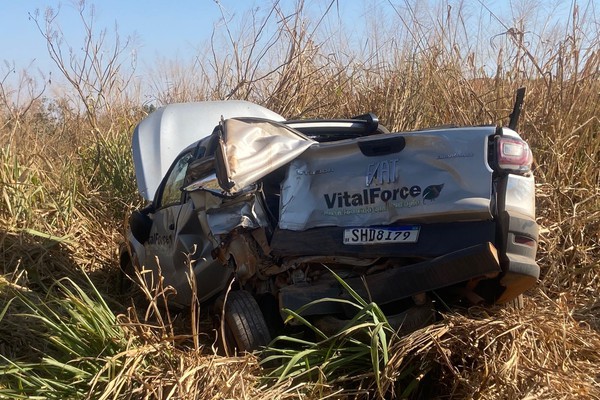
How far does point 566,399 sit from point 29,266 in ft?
15.8

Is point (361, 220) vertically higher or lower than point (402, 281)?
higher

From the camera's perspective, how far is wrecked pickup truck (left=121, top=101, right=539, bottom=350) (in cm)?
359

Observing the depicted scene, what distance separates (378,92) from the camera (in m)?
8.34

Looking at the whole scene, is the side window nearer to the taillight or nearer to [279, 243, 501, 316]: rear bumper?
[279, 243, 501, 316]: rear bumper

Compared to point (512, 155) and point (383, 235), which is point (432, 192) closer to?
point (383, 235)

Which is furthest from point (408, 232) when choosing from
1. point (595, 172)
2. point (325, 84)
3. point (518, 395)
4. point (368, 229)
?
point (325, 84)

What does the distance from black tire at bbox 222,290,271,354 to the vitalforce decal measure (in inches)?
29.4

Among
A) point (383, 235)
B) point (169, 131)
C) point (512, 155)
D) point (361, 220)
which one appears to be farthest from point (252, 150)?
point (169, 131)

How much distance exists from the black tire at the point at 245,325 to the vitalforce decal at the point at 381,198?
2.45ft

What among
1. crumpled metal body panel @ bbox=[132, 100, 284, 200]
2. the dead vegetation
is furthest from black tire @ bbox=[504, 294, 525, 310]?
crumpled metal body panel @ bbox=[132, 100, 284, 200]

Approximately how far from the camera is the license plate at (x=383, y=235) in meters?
3.70

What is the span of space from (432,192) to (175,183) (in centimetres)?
244

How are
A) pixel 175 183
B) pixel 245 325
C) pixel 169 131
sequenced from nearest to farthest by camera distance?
pixel 245 325 → pixel 175 183 → pixel 169 131

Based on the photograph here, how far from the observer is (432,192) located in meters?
3.67
